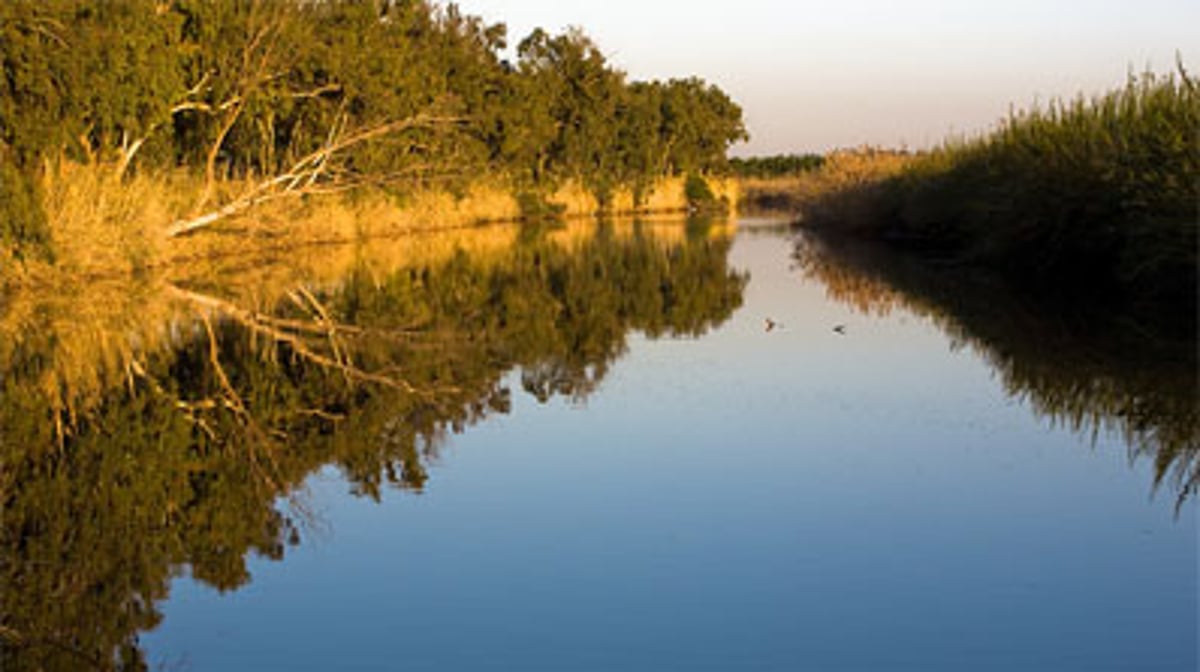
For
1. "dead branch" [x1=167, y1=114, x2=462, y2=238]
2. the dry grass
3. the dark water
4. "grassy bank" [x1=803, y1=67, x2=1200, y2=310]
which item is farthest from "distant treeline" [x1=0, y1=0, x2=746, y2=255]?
"grassy bank" [x1=803, y1=67, x2=1200, y2=310]

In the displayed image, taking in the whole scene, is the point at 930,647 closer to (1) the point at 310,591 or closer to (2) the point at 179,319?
(1) the point at 310,591

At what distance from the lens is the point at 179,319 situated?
1672 cm

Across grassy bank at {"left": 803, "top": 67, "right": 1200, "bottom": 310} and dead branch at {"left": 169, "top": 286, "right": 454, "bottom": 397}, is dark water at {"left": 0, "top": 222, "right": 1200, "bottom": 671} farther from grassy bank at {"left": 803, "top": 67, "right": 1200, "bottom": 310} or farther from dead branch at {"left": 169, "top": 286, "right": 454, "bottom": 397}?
grassy bank at {"left": 803, "top": 67, "right": 1200, "bottom": 310}

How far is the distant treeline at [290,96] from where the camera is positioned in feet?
65.2

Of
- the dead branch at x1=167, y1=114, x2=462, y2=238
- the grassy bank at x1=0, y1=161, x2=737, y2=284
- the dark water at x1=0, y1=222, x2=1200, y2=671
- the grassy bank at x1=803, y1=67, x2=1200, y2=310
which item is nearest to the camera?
the dark water at x1=0, y1=222, x2=1200, y2=671

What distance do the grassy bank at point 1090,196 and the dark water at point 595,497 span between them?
177cm

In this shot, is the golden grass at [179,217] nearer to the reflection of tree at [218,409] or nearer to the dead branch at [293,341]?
the dead branch at [293,341]

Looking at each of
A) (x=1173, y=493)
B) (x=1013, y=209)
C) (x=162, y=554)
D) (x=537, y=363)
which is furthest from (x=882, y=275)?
(x=162, y=554)

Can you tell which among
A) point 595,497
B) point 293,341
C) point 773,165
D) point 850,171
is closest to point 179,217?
A: point 293,341

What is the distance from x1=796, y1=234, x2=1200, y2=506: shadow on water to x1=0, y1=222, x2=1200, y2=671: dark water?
0.07 metres

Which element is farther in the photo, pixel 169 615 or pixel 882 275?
pixel 882 275

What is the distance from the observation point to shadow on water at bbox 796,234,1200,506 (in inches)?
363

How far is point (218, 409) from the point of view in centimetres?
1059

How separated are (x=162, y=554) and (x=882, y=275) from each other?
67.1 ft
